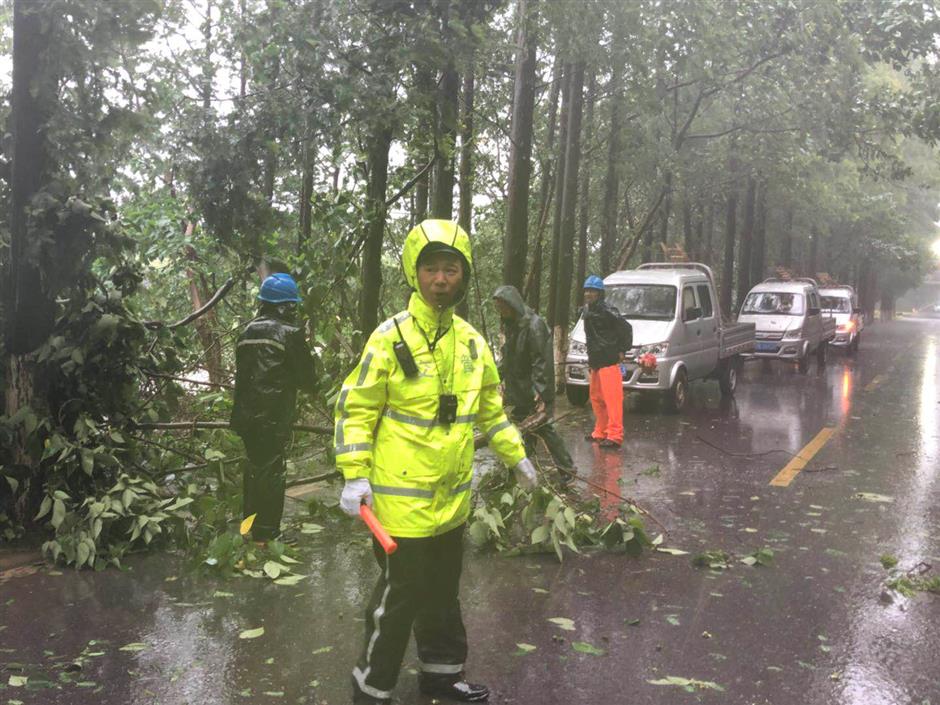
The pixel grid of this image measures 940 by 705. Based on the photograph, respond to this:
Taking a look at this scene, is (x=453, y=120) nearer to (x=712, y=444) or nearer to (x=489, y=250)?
(x=712, y=444)

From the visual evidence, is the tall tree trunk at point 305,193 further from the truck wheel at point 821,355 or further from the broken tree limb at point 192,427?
the truck wheel at point 821,355

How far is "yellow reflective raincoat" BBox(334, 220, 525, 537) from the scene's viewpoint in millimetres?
3781

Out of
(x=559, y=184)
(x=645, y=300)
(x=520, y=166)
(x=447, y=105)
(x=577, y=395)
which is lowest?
(x=577, y=395)

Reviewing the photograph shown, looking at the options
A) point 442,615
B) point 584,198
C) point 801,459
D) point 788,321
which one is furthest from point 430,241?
point 584,198

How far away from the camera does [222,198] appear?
8445 mm

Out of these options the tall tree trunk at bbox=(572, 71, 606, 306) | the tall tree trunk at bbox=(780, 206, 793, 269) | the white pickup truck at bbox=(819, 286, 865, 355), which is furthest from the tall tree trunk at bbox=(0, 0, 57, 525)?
the tall tree trunk at bbox=(780, 206, 793, 269)

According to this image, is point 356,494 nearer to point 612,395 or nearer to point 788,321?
point 612,395

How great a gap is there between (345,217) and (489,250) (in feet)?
44.5

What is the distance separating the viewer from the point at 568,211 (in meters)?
16.5

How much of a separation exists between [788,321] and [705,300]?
6313 mm

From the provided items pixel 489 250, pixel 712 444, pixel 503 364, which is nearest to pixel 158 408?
pixel 503 364

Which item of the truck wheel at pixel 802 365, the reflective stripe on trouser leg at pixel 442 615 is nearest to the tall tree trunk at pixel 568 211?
the truck wheel at pixel 802 365

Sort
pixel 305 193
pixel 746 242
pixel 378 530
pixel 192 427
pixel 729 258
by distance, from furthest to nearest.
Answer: pixel 746 242 < pixel 729 258 < pixel 305 193 < pixel 192 427 < pixel 378 530

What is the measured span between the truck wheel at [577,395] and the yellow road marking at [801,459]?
360 centimetres
